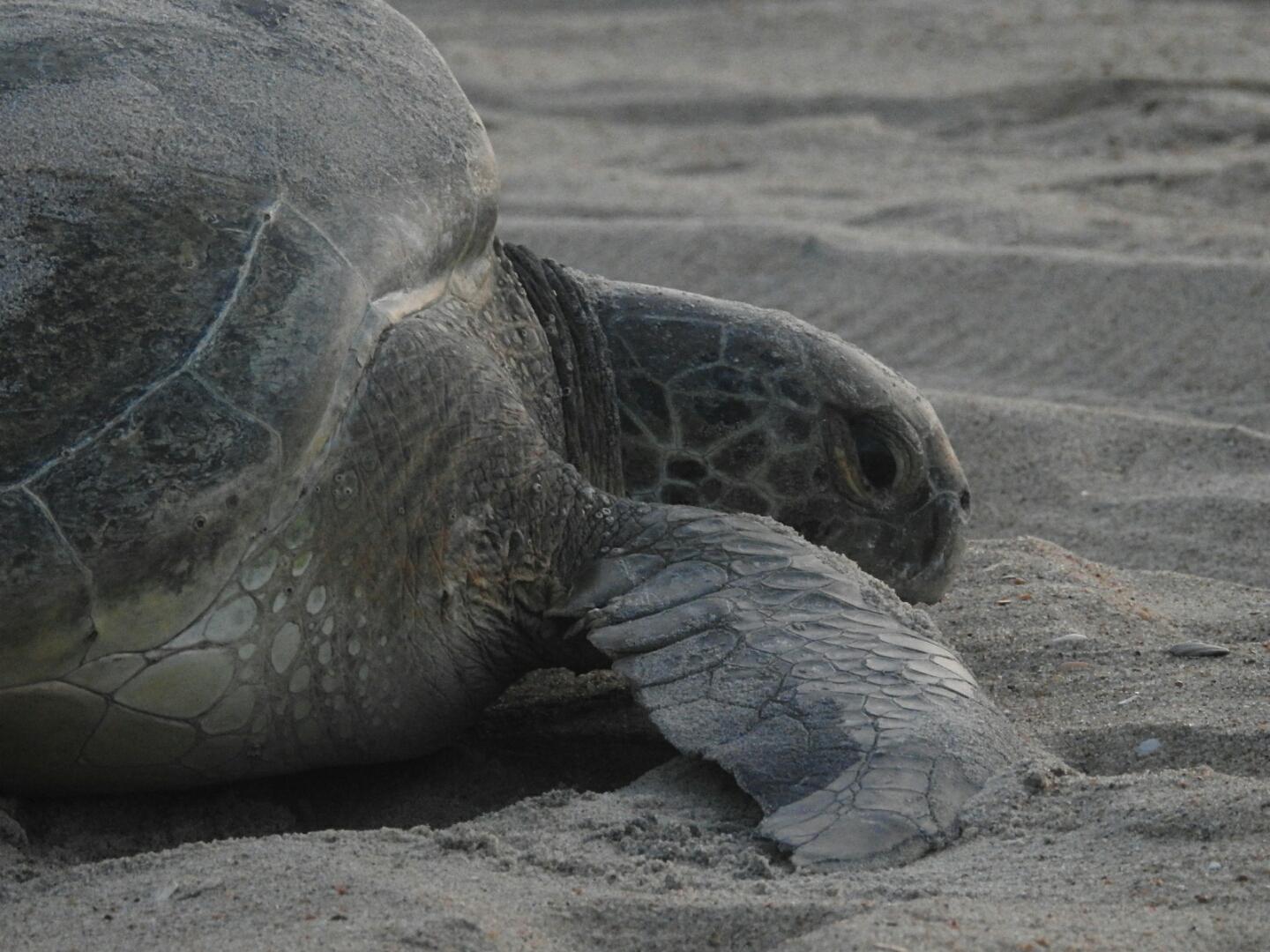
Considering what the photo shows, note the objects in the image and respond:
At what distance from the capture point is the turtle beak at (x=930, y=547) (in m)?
3.05

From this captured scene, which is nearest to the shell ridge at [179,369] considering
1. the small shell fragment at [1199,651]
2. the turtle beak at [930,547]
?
the turtle beak at [930,547]

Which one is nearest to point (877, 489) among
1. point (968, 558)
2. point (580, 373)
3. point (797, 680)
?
point (968, 558)

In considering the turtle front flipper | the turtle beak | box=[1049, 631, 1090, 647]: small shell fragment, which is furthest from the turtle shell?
box=[1049, 631, 1090, 647]: small shell fragment

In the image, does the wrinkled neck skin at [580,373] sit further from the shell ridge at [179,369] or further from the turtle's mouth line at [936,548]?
the shell ridge at [179,369]

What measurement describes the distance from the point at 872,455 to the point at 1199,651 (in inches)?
25.0

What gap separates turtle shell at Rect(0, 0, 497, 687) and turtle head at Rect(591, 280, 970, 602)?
536 millimetres

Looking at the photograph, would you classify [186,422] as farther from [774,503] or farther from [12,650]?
[774,503]

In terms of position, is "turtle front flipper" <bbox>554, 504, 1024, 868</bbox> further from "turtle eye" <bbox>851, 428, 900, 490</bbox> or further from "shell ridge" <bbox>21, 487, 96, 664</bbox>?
"shell ridge" <bbox>21, 487, 96, 664</bbox>

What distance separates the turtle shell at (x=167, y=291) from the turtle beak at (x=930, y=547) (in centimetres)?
96

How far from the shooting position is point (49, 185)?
2289 mm

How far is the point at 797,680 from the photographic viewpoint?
2.34m

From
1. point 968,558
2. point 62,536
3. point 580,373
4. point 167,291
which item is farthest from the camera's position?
point 968,558

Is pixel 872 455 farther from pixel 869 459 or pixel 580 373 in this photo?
pixel 580 373

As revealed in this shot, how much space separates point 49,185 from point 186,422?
0.37m
